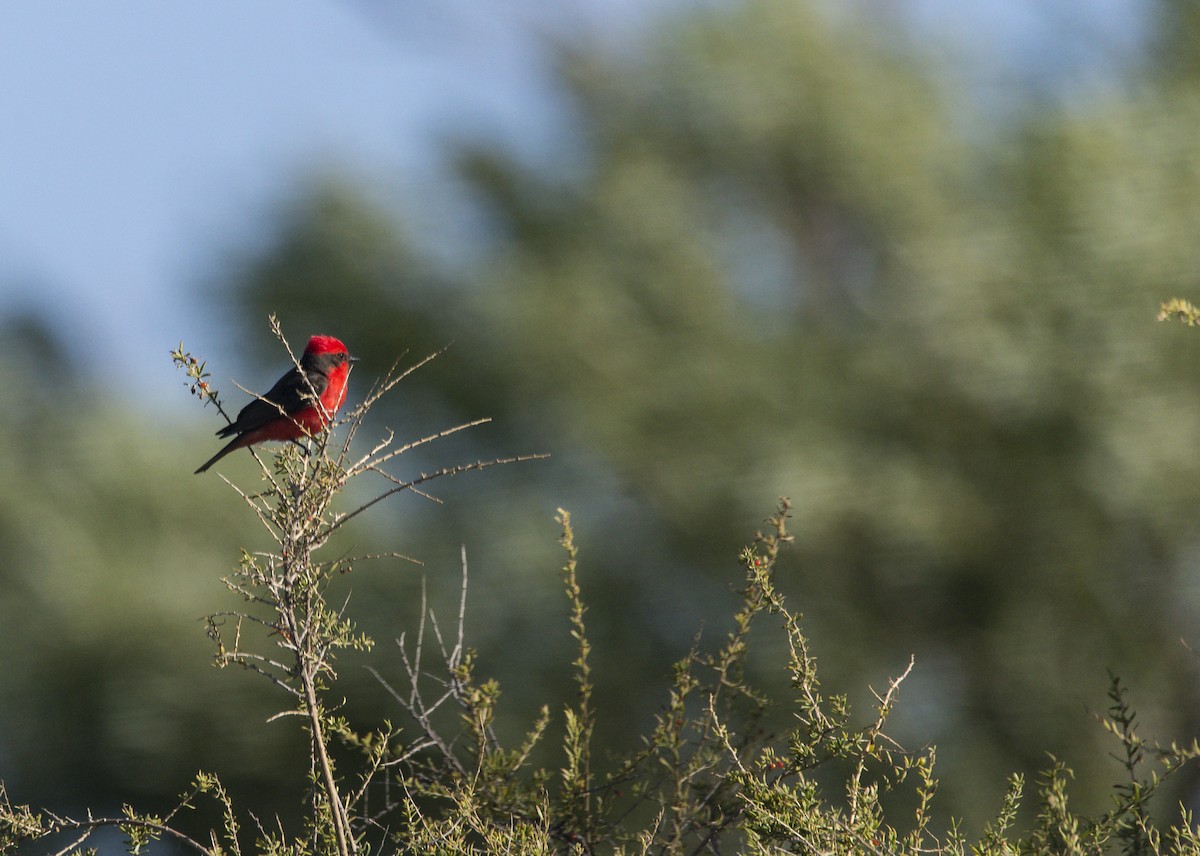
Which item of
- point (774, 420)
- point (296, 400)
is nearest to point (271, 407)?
point (296, 400)

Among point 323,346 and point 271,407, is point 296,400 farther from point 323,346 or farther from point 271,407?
point 323,346

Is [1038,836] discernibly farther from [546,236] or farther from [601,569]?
[546,236]

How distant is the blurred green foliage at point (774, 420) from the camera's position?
6.26 metres

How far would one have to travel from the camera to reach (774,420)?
21.2ft

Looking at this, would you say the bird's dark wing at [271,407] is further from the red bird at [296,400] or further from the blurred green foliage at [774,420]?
the blurred green foliage at [774,420]

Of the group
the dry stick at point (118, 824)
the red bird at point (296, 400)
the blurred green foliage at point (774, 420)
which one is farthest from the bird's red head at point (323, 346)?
the dry stick at point (118, 824)

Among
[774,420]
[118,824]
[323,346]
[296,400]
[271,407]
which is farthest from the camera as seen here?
[774,420]

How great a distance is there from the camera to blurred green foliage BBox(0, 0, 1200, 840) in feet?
20.5

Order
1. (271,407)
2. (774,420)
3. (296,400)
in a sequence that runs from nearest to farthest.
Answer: (296,400) < (271,407) < (774,420)

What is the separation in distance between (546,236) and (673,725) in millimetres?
5087

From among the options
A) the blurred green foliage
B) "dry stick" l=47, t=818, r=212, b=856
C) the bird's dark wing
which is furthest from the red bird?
"dry stick" l=47, t=818, r=212, b=856

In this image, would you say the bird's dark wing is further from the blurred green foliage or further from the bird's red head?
the blurred green foliage

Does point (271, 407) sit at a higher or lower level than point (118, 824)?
higher

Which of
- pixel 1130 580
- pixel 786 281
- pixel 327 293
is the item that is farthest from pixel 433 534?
pixel 1130 580
